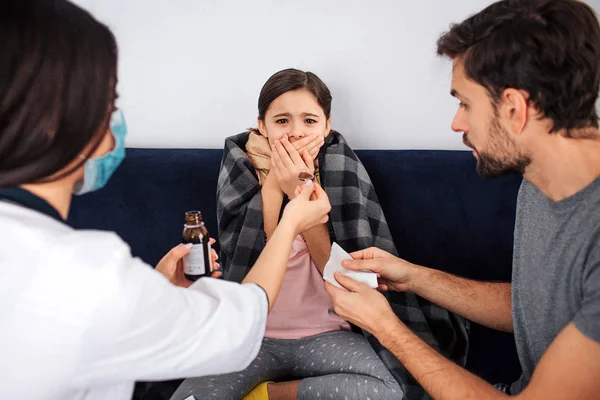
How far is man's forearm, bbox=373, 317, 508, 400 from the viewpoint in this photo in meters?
0.99

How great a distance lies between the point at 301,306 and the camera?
1.52 metres

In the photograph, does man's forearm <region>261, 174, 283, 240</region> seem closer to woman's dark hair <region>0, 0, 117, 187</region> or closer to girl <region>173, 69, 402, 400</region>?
girl <region>173, 69, 402, 400</region>

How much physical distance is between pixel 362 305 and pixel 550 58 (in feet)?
2.03

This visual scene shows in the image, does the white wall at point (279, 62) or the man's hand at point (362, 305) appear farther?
the white wall at point (279, 62)

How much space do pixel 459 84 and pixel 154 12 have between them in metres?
1.17

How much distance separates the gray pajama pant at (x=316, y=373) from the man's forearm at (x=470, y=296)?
0.75ft

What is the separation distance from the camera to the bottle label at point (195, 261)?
1197 mm

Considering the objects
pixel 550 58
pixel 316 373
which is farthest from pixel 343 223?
pixel 550 58

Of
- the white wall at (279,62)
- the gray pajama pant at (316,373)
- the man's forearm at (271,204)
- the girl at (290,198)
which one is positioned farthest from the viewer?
the white wall at (279,62)

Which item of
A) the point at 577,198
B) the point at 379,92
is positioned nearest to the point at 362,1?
the point at 379,92

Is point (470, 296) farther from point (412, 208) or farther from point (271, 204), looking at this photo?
point (271, 204)

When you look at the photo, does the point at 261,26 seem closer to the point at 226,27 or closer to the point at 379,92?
the point at 226,27

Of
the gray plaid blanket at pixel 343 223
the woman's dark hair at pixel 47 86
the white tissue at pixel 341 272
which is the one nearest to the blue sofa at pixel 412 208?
the gray plaid blanket at pixel 343 223

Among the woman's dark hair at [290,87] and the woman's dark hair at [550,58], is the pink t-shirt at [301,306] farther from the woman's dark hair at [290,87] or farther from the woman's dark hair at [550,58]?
the woman's dark hair at [550,58]
